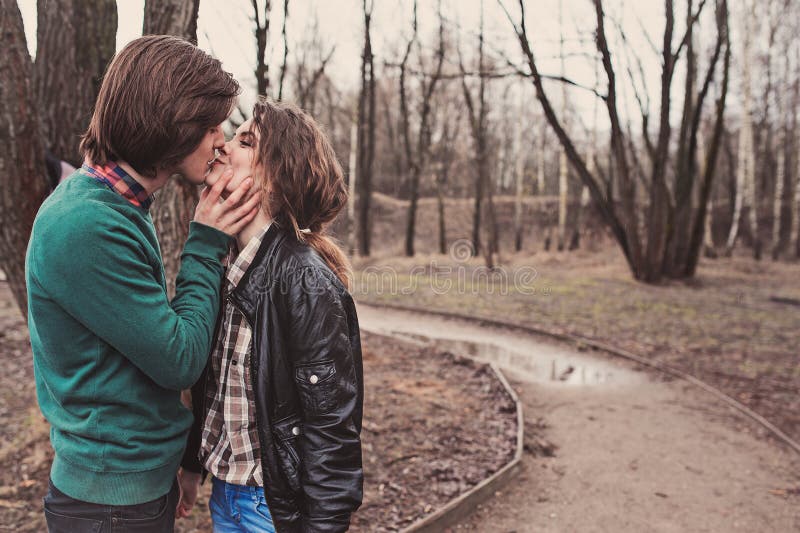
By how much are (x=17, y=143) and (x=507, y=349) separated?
23.2 feet

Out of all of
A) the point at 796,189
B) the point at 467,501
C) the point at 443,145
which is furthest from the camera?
the point at 443,145

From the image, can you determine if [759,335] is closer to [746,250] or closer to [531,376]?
[531,376]

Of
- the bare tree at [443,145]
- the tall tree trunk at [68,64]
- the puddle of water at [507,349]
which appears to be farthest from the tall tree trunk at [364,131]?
the tall tree trunk at [68,64]

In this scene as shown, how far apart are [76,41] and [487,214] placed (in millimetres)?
15211

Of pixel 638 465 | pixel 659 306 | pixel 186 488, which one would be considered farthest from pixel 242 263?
pixel 659 306

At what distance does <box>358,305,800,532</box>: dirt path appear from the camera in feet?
13.2

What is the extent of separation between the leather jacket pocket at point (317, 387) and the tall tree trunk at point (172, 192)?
186 centimetres

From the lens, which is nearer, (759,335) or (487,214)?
(759,335)

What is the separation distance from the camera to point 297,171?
1739 mm

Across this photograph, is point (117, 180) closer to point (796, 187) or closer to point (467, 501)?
point (467, 501)

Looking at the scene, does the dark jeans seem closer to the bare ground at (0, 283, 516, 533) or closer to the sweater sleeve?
the sweater sleeve

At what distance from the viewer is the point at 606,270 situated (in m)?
18.2

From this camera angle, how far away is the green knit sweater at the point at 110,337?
1.37 meters

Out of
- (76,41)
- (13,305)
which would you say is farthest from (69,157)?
(13,305)
